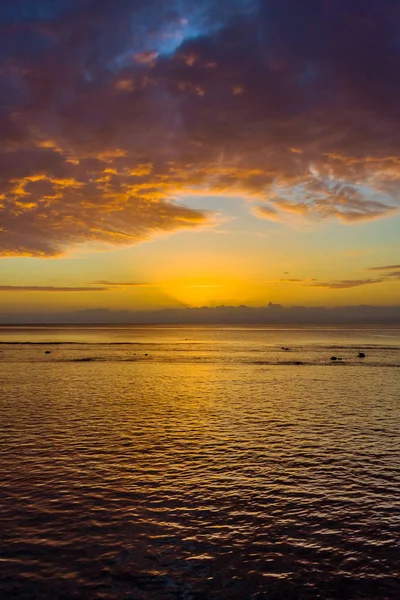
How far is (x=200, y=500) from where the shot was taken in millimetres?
22484

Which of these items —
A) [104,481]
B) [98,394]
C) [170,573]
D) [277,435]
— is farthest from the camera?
[98,394]

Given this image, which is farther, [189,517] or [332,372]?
[332,372]

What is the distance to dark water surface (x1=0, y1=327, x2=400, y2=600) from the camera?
1588cm

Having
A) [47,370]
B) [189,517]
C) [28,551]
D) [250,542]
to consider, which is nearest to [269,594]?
[250,542]

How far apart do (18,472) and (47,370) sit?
57010 mm

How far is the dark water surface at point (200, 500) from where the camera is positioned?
15.9 m

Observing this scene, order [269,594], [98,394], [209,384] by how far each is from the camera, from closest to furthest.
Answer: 1. [269,594]
2. [98,394]
3. [209,384]

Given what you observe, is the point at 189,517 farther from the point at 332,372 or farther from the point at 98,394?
the point at 332,372

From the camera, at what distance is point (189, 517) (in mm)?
20594

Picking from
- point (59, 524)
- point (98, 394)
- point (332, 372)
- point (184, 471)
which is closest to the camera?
point (59, 524)

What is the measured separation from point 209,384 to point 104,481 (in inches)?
1653

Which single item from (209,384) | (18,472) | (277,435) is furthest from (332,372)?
(18,472)

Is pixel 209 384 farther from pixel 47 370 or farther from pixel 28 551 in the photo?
pixel 28 551

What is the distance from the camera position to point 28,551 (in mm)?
17547
